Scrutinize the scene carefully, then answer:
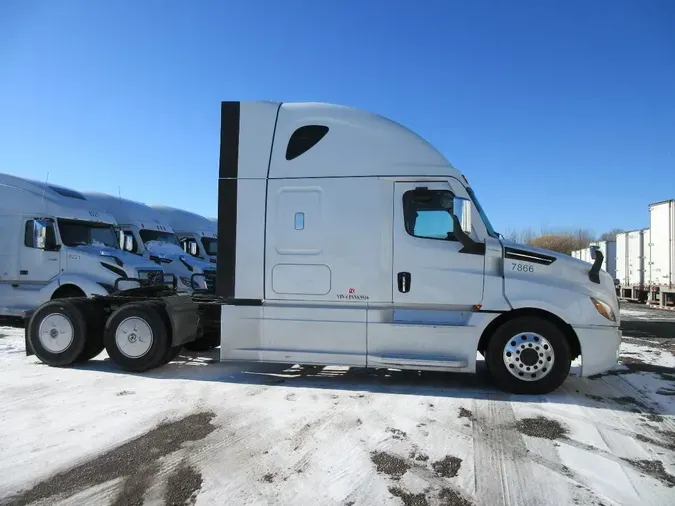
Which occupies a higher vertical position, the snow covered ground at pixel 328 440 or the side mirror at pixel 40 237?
the side mirror at pixel 40 237

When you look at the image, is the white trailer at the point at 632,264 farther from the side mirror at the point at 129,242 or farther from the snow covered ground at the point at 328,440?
the side mirror at the point at 129,242

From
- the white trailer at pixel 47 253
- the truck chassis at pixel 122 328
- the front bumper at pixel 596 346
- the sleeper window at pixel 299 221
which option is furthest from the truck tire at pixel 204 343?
the front bumper at pixel 596 346

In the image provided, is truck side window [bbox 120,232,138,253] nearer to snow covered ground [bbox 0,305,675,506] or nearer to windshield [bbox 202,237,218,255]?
windshield [bbox 202,237,218,255]

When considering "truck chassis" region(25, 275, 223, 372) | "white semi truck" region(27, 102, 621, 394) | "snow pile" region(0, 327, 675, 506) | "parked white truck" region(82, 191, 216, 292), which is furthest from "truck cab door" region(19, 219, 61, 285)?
"white semi truck" region(27, 102, 621, 394)

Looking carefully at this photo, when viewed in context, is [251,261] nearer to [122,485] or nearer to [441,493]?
[122,485]

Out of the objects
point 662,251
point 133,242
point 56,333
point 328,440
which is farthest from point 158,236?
point 662,251

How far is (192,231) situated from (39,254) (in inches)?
315

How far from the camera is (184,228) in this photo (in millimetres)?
18906

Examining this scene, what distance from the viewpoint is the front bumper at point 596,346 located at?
5.59 m

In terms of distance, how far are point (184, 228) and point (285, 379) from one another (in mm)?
13915

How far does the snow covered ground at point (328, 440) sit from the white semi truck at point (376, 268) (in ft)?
1.72

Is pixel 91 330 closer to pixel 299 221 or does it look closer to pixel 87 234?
pixel 299 221

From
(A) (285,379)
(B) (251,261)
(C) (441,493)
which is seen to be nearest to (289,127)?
(B) (251,261)

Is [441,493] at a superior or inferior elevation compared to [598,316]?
inferior
